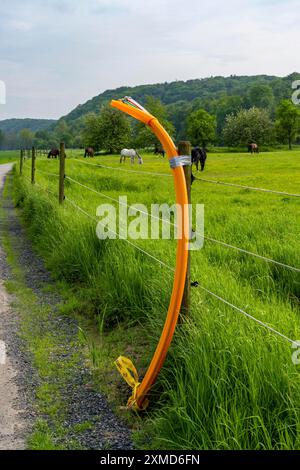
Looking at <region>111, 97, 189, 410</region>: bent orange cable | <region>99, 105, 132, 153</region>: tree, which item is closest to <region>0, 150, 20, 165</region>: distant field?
<region>99, 105, 132, 153</region>: tree

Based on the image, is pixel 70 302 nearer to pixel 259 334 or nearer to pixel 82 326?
pixel 82 326

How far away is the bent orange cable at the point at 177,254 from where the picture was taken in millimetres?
3158

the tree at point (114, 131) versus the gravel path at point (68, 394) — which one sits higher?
the tree at point (114, 131)

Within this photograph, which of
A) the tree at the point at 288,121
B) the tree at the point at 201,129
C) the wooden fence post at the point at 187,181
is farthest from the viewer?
the tree at the point at 201,129

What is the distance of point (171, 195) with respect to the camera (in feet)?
45.9

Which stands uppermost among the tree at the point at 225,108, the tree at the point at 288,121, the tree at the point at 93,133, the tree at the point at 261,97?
the tree at the point at 261,97

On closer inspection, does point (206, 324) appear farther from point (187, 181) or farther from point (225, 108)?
→ point (225, 108)

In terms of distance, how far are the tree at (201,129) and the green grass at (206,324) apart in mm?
82149

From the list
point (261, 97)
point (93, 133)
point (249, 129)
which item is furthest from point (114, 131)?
point (261, 97)

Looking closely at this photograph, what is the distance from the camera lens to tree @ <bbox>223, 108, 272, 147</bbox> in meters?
83.5

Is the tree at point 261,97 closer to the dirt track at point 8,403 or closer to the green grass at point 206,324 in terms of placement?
the green grass at point 206,324

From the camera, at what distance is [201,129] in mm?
88500

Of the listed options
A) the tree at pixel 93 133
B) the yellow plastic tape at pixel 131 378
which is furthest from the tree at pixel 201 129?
the yellow plastic tape at pixel 131 378

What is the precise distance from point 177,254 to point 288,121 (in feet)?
261
